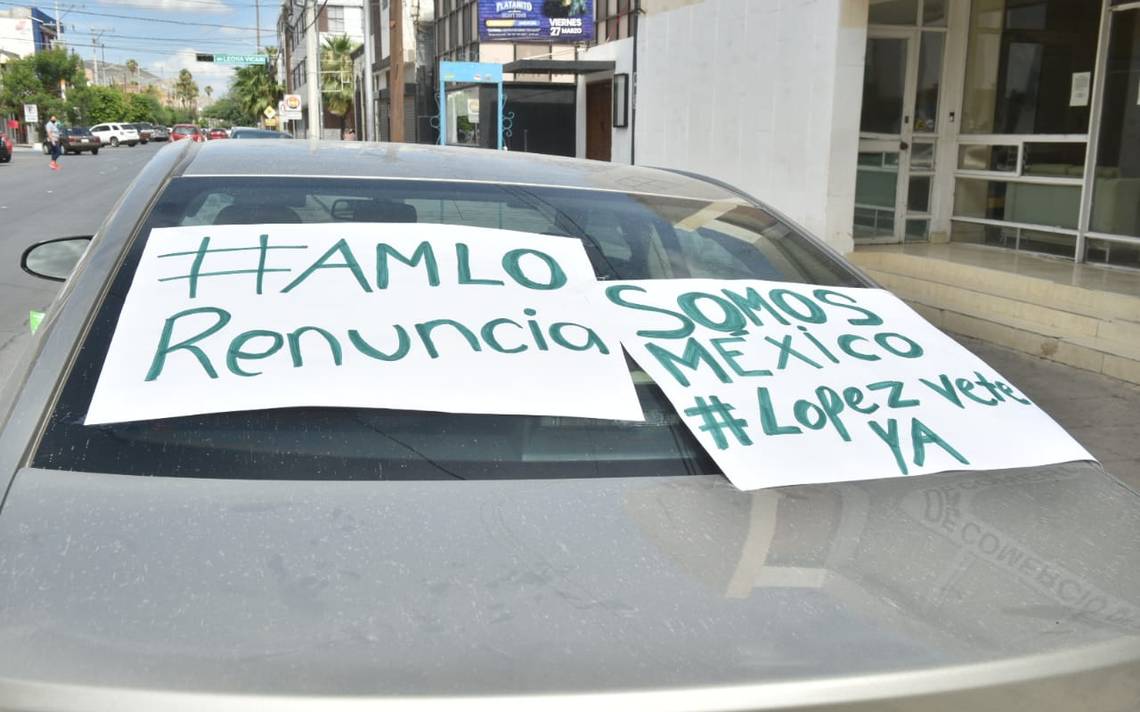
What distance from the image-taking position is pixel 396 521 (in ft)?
4.98

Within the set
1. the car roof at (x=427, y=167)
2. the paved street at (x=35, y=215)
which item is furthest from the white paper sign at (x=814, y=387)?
the paved street at (x=35, y=215)

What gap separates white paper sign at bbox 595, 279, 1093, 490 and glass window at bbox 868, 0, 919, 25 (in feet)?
30.4

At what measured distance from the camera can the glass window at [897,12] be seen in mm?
10539

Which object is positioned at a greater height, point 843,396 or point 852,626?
point 843,396

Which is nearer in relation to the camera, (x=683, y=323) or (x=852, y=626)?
(x=852, y=626)

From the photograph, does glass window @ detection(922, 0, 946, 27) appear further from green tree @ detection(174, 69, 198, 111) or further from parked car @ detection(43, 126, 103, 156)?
green tree @ detection(174, 69, 198, 111)

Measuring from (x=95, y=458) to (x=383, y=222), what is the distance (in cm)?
92

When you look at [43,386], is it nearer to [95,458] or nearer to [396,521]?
[95,458]

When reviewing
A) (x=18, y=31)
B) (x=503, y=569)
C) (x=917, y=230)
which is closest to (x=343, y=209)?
(x=503, y=569)

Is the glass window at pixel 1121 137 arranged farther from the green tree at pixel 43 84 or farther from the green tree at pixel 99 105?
the green tree at pixel 99 105

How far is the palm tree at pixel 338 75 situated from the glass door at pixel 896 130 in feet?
151

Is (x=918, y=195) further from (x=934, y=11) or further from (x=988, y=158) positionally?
(x=934, y=11)

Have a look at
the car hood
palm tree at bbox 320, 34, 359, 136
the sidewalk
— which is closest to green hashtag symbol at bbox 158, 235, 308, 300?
the car hood

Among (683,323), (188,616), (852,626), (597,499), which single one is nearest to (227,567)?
(188,616)
